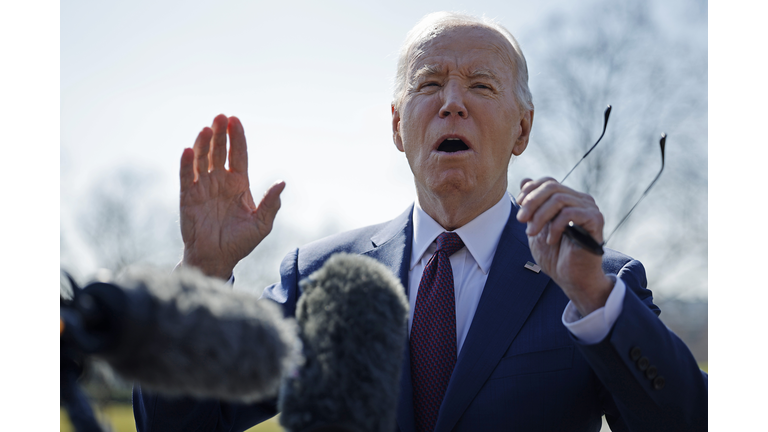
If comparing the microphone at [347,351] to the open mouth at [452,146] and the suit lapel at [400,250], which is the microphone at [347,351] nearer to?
the suit lapel at [400,250]

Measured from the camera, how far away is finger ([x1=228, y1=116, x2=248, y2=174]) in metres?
2.17

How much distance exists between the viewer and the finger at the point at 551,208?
5.23 ft

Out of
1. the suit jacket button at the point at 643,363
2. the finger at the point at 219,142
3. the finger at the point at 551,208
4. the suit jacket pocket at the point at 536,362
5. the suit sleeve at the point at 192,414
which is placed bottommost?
the suit sleeve at the point at 192,414

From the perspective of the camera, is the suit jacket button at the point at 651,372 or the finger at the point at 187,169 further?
the finger at the point at 187,169

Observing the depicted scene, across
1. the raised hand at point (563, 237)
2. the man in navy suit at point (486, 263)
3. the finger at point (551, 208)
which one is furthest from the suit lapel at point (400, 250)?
the finger at point (551, 208)

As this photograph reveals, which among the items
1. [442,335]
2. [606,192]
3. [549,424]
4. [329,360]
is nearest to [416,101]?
[442,335]

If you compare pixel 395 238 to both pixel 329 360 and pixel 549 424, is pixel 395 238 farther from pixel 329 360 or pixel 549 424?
pixel 329 360

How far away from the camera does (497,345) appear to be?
2188mm

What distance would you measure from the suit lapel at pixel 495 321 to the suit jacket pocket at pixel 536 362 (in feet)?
0.13

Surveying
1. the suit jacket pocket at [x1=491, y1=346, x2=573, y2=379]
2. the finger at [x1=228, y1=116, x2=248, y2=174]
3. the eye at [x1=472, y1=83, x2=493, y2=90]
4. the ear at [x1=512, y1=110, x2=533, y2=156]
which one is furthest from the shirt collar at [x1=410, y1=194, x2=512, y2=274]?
the finger at [x1=228, y1=116, x2=248, y2=174]

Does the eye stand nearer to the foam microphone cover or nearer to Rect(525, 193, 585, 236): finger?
Rect(525, 193, 585, 236): finger

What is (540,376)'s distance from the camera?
84.3 inches

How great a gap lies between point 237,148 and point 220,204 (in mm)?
246

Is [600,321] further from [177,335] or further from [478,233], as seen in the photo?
[177,335]
